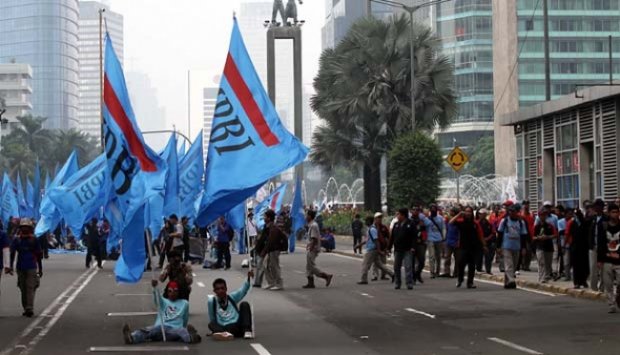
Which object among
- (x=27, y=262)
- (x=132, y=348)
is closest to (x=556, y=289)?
(x=27, y=262)

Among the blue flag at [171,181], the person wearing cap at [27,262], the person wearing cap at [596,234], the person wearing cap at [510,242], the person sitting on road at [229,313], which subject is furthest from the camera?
the blue flag at [171,181]

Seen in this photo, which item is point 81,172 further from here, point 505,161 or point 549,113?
point 505,161

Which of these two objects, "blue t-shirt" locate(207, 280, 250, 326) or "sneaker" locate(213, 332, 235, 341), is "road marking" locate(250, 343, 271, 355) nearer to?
"sneaker" locate(213, 332, 235, 341)

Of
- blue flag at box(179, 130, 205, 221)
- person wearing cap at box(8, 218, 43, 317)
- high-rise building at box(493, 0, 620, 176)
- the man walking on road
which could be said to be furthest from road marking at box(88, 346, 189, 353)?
high-rise building at box(493, 0, 620, 176)

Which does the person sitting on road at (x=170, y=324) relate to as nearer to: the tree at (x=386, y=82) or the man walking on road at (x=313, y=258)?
the man walking on road at (x=313, y=258)

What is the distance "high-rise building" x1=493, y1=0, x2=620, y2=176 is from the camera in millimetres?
90125

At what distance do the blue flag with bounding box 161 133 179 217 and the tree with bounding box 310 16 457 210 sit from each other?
14.5 m

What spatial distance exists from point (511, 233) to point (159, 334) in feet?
37.5

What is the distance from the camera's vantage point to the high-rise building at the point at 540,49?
296 ft

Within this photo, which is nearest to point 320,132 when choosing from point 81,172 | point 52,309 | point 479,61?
point 81,172

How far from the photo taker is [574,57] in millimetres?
101875

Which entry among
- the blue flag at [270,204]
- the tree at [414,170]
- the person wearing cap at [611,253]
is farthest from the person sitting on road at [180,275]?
the tree at [414,170]

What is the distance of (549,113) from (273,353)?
23.3 m

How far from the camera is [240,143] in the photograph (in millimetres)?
17234
